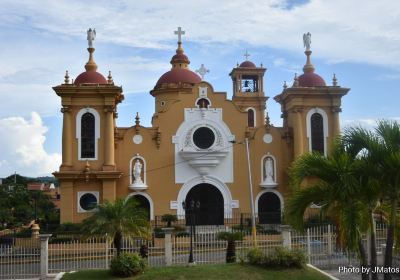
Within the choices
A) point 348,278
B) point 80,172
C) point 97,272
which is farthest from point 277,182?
point 97,272

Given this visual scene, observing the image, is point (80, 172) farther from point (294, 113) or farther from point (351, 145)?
point (351, 145)

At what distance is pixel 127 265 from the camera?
15.8m

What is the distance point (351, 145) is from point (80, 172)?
807 inches

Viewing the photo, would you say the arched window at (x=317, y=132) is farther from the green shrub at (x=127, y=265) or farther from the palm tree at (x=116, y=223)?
the green shrub at (x=127, y=265)

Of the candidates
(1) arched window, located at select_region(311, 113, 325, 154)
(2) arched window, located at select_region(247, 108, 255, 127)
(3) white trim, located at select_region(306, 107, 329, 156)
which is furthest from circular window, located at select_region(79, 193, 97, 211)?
(2) arched window, located at select_region(247, 108, 255, 127)

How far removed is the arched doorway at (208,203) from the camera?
32.7m

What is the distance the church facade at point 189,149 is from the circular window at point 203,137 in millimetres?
60

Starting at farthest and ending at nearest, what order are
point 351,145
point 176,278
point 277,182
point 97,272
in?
point 277,182
point 97,272
point 176,278
point 351,145

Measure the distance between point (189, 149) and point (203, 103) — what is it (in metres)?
3.00

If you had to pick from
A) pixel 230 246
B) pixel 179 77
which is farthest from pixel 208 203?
pixel 230 246

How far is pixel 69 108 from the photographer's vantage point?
31859mm

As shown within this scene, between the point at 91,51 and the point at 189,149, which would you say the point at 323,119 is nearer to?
the point at 189,149

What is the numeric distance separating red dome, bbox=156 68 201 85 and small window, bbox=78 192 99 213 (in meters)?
11.3

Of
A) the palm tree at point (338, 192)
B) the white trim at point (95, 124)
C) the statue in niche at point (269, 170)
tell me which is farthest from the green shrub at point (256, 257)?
the white trim at point (95, 124)
